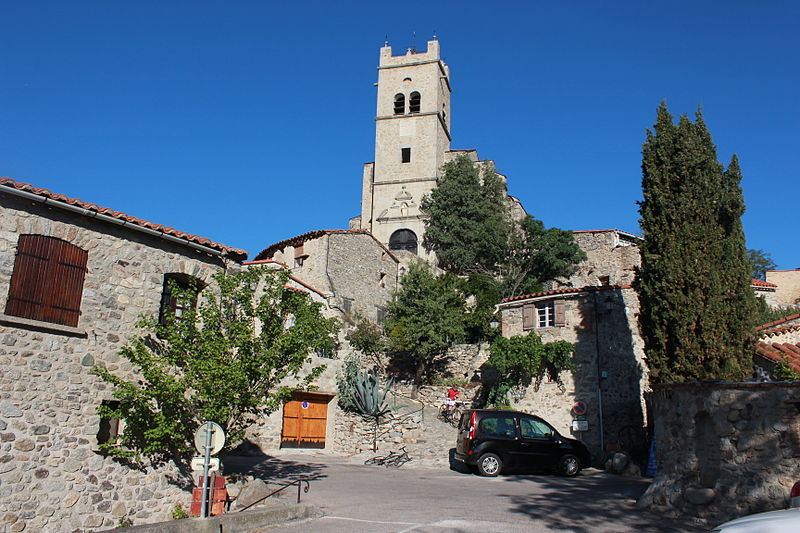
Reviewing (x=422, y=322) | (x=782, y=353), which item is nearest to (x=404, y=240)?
(x=422, y=322)

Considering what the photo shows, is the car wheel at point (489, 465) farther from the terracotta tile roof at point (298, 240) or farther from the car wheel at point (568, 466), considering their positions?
the terracotta tile roof at point (298, 240)

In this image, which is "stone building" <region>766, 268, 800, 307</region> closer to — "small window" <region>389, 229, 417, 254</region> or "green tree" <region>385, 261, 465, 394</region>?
"small window" <region>389, 229, 417, 254</region>

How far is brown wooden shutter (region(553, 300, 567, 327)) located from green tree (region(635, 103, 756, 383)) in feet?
21.5

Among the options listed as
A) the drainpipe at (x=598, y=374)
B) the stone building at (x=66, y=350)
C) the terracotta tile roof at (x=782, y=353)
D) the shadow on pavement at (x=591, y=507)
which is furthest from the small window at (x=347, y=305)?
the terracotta tile roof at (x=782, y=353)

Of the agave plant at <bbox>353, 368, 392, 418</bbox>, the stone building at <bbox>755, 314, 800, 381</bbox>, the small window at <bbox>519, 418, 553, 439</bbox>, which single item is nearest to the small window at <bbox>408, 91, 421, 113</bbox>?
the agave plant at <bbox>353, 368, 392, 418</bbox>

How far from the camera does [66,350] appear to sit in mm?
10438

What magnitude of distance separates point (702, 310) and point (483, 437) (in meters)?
6.05

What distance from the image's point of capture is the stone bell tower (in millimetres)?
40406

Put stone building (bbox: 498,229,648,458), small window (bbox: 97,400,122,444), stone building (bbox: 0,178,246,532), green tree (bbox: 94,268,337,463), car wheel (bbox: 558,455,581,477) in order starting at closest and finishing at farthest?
1. stone building (bbox: 0,178,246,532)
2. green tree (bbox: 94,268,337,463)
3. small window (bbox: 97,400,122,444)
4. car wheel (bbox: 558,455,581,477)
5. stone building (bbox: 498,229,648,458)

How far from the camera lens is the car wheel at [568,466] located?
15867 millimetres

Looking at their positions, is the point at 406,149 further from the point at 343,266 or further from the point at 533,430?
the point at 533,430

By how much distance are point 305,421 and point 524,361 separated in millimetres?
7858

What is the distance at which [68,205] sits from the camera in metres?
10.5

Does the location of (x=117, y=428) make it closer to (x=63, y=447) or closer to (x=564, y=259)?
(x=63, y=447)
